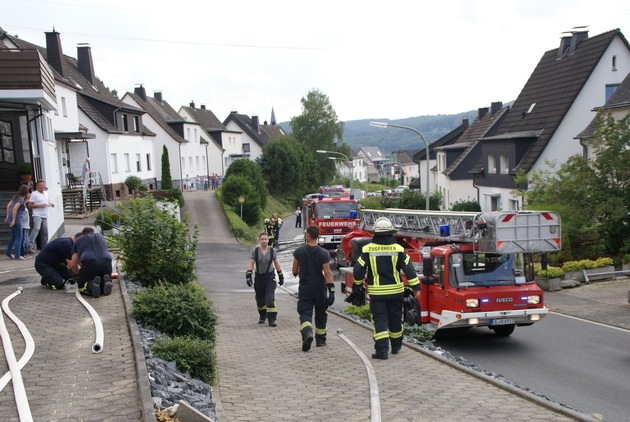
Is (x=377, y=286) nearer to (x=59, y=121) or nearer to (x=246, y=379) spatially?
(x=246, y=379)

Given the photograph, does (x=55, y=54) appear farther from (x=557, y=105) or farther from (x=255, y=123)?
(x=255, y=123)

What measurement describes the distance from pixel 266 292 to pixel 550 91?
28290mm

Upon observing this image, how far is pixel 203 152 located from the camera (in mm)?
71000

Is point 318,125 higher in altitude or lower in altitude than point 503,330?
higher

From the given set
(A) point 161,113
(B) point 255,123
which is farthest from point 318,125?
(A) point 161,113

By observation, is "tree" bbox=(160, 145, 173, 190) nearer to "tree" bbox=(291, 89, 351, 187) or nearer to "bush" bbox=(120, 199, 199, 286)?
"bush" bbox=(120, 199, 199, 286)

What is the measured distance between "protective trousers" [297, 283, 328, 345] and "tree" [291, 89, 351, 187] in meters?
77.2

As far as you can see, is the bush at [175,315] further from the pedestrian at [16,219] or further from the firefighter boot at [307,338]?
the pedestrian at [16,219]

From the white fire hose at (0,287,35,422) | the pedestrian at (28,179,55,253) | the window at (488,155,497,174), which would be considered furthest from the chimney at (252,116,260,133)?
the white fire hose at (0,287,35,422)

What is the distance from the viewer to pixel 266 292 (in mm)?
12047

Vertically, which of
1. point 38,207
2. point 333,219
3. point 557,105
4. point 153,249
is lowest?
point 333,219

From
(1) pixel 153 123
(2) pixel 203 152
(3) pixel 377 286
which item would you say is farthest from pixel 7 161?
(2) pixel 203 152

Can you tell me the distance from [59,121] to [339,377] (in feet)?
93.5

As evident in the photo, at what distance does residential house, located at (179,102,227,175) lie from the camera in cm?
7469
